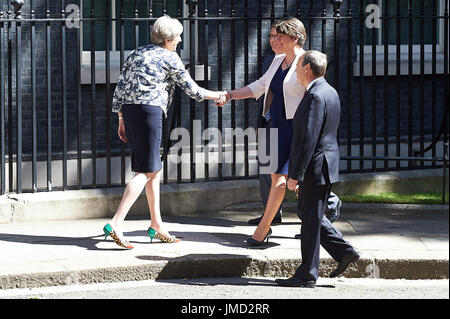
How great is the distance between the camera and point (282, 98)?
8.41 meters

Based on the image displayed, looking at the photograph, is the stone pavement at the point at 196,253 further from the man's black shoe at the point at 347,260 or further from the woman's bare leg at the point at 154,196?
the man's black shoe at the point at 347,260

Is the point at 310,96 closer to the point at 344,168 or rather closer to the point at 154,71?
the point at 154,71

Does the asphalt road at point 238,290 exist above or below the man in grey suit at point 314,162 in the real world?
below

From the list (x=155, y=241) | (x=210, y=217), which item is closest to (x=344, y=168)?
(x=210, y=217)

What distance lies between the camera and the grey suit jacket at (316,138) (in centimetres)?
721

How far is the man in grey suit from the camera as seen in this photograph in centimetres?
724

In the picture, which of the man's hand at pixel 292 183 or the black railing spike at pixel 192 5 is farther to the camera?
the black railing spike at pixel 192 5

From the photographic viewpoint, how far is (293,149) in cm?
741

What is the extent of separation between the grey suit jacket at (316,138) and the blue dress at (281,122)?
910 millimetres

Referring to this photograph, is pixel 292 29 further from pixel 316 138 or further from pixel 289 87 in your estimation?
pixel 316 138

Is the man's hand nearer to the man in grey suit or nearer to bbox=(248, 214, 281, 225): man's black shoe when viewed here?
the man in grey suit

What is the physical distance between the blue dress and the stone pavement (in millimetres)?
669

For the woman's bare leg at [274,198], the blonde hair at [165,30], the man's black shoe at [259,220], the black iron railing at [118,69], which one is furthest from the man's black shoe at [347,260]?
the black iron railing at [118,69]

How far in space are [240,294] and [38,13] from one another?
4150mm
